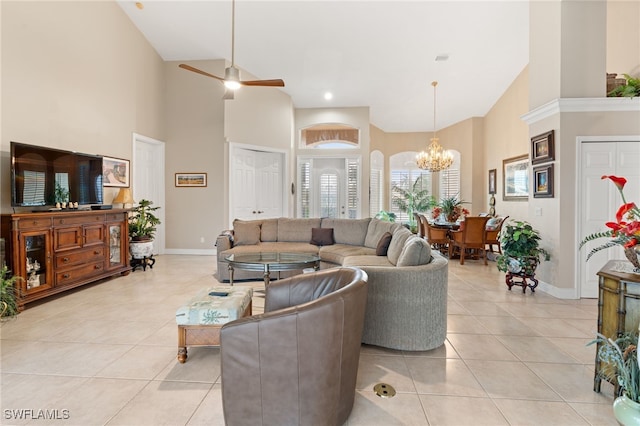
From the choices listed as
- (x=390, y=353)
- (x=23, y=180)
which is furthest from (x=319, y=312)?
(x=23, y=180)

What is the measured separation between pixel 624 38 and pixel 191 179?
25.9 feet

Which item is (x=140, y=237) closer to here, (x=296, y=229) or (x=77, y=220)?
(x=77, y=220)

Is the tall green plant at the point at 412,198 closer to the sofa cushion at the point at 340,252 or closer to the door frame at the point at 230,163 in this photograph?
the door frame at the point at 230,163

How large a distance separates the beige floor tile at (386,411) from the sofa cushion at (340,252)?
2.38 m

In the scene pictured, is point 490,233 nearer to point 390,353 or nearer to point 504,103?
point 504,103

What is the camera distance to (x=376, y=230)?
196 inches

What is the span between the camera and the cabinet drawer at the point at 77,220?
3.96 meters

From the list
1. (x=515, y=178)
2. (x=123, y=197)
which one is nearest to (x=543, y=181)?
(x=515, y=178)

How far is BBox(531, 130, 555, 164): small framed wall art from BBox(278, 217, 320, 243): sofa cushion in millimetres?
3420

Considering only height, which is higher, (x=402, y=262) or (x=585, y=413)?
(x=402, y=262)

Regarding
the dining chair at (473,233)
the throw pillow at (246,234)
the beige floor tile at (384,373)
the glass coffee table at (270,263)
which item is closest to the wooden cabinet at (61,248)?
the throw pillow at (246,234)

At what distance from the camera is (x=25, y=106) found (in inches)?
159

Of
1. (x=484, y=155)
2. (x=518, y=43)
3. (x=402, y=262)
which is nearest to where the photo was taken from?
(x=402, y=262)

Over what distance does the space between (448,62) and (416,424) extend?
6.38m
